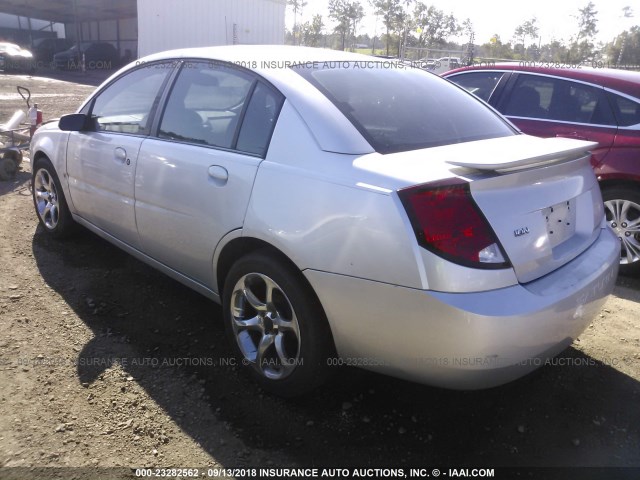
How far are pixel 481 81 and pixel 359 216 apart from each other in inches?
157

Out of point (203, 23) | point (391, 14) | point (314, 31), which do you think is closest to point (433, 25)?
point (391, 14)

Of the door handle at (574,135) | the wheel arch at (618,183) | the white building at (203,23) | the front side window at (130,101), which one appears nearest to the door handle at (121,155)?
the front side window at (130,101)

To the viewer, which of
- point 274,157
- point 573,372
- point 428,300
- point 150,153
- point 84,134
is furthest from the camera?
point 84,134

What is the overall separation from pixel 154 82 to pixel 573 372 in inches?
124

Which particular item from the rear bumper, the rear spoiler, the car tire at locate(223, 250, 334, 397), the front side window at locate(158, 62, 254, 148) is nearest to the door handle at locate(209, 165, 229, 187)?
the front side window at locate(158, 62, 254, 148)

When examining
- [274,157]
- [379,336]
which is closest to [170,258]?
[274,157]

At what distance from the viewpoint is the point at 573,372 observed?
2865 mm

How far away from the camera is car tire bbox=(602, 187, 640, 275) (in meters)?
4.30

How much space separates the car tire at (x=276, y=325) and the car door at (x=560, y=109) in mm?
3324

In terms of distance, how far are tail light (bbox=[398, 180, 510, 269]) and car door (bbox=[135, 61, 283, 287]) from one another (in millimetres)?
895

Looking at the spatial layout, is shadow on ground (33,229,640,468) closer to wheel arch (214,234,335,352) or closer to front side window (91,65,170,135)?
wheel arch (214,234,335,352)

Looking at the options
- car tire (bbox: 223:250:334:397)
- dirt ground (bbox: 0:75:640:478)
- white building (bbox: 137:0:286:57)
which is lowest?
dirt ground (bbox: 0:75:640:478)

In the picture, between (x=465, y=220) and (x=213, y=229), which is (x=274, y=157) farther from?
(x=465, y=220)

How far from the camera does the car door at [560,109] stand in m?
4.42
